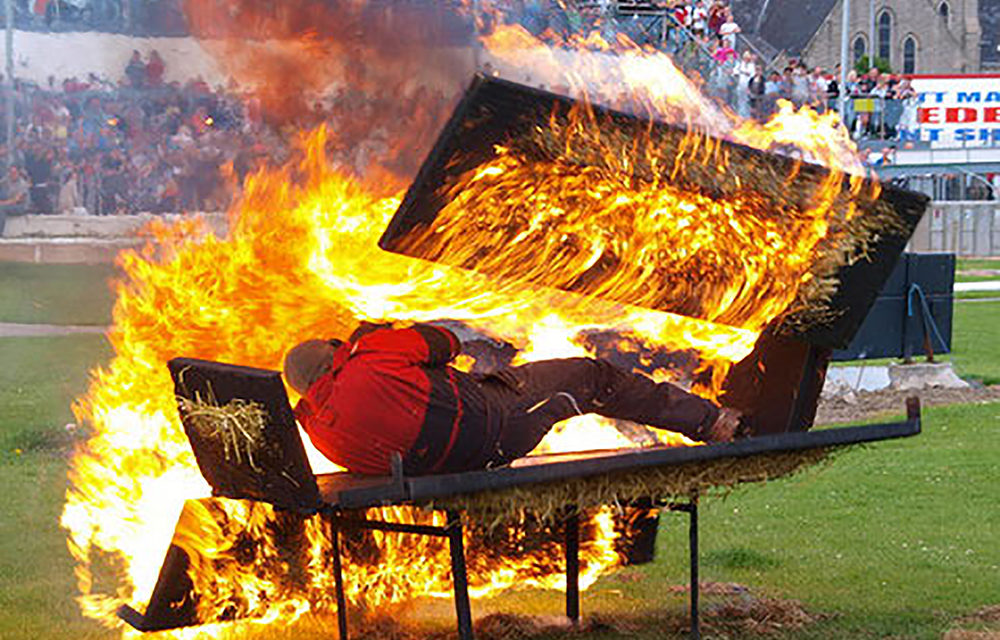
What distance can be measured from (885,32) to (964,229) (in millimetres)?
48360

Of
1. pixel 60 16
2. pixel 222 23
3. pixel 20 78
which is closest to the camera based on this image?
pixel 222 23

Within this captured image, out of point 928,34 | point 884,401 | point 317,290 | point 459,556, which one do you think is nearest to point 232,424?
point 459,556

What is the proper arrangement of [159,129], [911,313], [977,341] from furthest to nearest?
[977,341] < [911,313] < [159,129]

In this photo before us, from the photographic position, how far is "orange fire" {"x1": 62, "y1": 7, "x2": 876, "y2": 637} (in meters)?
6.24

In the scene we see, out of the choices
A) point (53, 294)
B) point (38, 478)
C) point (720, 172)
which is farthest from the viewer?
point (53, 294)

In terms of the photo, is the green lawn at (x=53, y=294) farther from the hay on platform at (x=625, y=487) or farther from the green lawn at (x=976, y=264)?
the green lawn at (x=976, y=264)

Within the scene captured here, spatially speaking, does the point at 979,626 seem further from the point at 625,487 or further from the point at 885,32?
the point at 885,32

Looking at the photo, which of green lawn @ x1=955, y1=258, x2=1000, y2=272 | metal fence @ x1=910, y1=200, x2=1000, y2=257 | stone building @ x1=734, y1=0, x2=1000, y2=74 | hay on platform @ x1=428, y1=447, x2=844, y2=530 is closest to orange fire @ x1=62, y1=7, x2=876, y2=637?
hay on platform @ x1=428, y1=447, x2=844, y2=530

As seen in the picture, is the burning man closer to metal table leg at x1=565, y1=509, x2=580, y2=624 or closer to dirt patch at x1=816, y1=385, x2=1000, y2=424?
metal table leg at x1=565, y1=509, x2=580, y2=624

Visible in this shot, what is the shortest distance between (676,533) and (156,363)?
391cm

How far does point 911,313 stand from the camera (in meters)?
16.7

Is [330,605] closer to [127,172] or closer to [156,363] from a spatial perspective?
[156,363]

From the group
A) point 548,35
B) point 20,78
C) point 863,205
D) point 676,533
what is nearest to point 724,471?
point 863,205

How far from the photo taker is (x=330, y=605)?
673 cm
